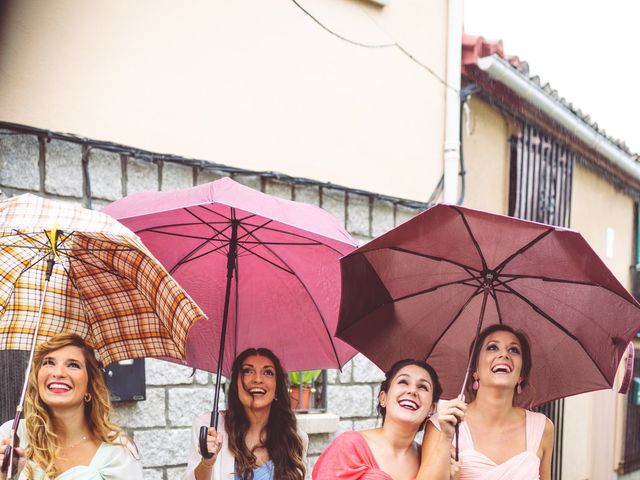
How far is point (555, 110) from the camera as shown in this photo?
31.3ft

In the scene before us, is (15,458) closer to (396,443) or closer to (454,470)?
(396,443)

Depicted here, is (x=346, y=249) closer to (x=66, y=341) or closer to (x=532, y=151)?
(x=66, y=341)

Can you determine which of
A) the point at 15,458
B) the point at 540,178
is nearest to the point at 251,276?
the point at 15,458

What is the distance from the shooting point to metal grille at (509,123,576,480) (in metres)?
9.65

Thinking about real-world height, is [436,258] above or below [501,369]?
above

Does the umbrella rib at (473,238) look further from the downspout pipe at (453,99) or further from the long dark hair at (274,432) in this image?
the downspout pipe at (453,99)

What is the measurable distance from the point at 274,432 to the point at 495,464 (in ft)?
3.58

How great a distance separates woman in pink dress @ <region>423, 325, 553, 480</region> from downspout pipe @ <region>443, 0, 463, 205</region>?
13.6 ft

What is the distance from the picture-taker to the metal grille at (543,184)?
9653 millimetres

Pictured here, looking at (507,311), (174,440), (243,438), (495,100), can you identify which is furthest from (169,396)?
(495,100)

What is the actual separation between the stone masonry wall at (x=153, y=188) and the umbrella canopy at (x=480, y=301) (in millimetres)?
1880

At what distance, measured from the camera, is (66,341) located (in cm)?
335

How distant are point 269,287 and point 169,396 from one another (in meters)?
1.85

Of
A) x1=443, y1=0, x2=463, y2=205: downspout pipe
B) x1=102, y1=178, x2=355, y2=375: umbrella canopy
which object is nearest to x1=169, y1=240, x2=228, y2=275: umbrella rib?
x1=102, y1=178, x2=355, y2=375: umbrella canopy
